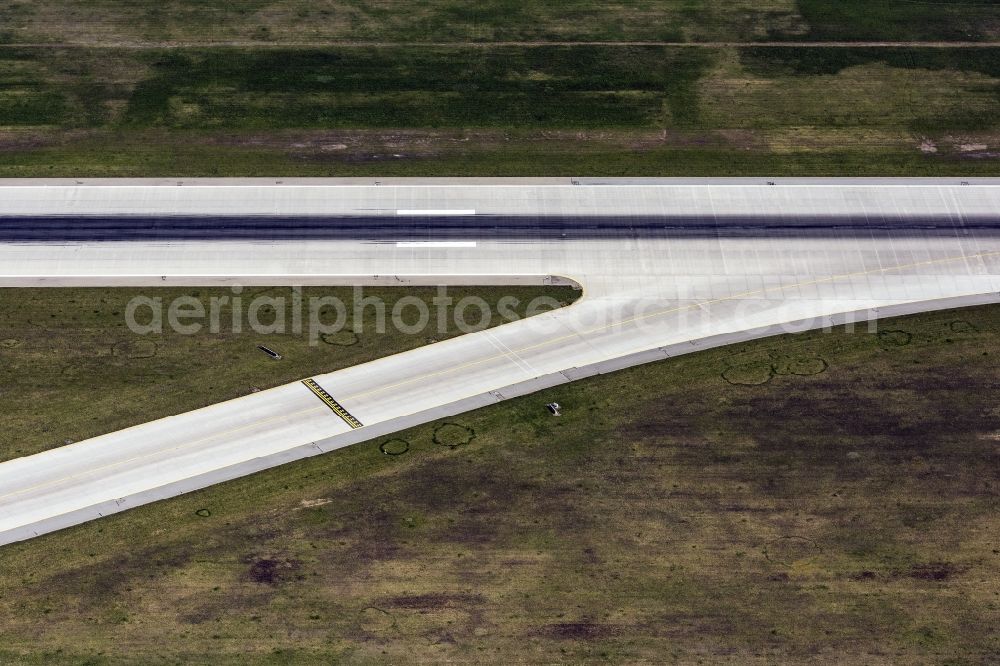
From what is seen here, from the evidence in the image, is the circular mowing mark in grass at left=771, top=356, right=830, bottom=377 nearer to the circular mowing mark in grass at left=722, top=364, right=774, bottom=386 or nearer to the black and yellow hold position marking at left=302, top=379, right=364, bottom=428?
the circular mowing mark in grass at left=722, top=364, right=774, bottom=386

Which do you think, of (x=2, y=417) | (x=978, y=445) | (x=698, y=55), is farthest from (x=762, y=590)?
(x=698, y=55)

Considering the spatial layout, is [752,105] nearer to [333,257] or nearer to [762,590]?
[333,257]

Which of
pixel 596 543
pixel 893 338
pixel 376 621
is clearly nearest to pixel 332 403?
pixel 376 621

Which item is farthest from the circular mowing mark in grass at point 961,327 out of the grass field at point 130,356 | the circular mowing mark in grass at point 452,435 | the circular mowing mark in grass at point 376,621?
the circular mowing mark in grass at point 376,621

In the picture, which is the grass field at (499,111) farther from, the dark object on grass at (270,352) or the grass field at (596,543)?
the grass field at (596,543)

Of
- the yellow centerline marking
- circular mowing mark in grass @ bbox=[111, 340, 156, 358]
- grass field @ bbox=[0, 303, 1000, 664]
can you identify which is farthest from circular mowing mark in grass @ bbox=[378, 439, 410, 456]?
circular mowing mark in grass @ bbox=[111, 340, 156, 358]

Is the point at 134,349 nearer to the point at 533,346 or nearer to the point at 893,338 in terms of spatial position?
the point at 533,346
